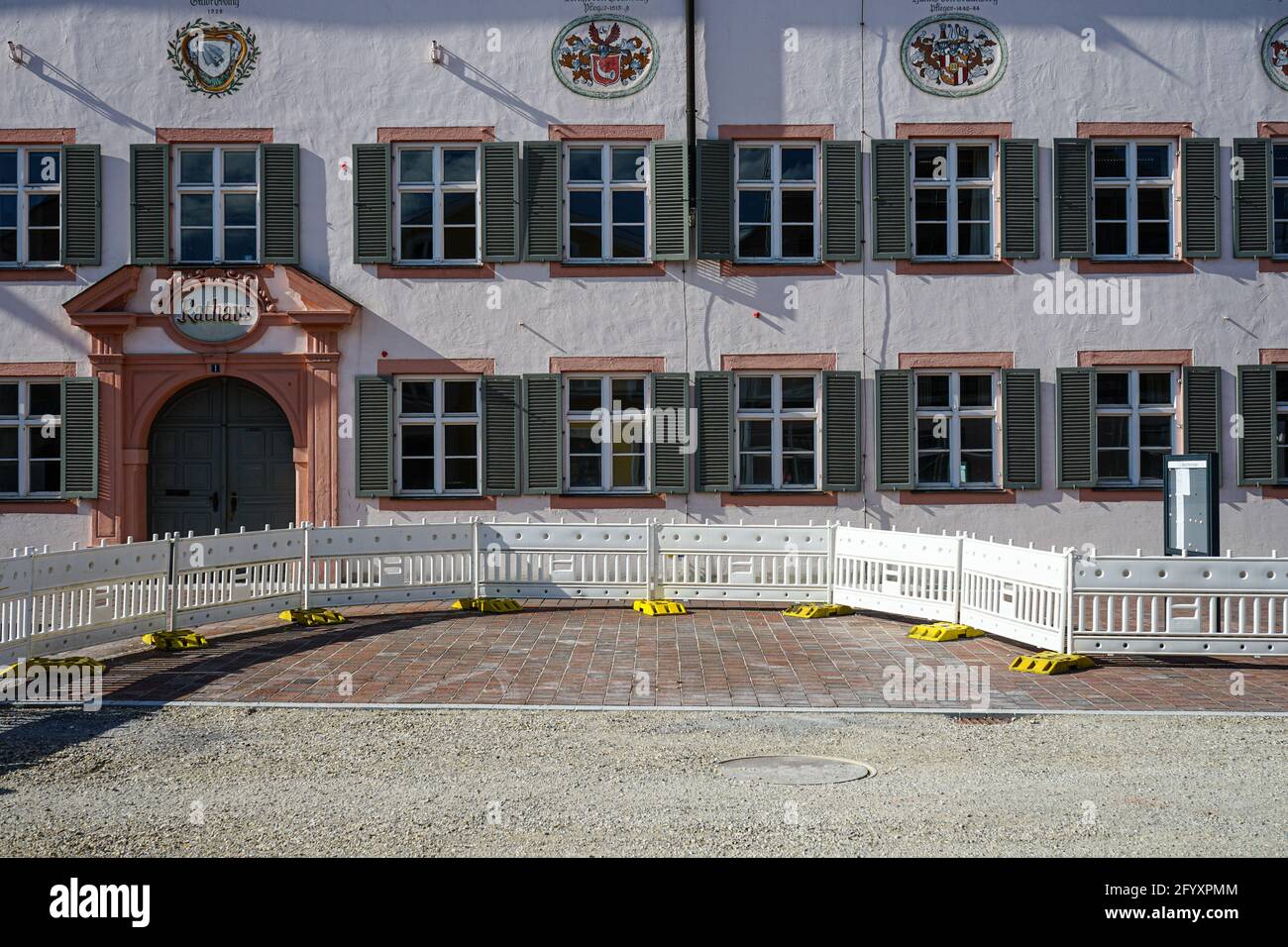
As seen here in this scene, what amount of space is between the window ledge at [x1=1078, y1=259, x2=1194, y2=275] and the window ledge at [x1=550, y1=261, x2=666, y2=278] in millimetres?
6032

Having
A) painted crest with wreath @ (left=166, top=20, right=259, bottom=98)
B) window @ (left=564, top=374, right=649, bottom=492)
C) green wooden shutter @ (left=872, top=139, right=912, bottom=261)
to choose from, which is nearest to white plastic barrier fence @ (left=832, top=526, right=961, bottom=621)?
window @ (left=564, top=374, right=649, bottom=492)

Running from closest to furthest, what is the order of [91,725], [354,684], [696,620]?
[91,725] < [354,684] < [696,620]

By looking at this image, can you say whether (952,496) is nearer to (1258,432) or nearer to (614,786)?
(1258,432)

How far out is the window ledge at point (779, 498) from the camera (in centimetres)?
2022

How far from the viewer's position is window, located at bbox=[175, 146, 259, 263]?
2025 cm

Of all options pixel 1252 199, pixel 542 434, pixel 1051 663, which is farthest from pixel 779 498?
pixel 1051 663

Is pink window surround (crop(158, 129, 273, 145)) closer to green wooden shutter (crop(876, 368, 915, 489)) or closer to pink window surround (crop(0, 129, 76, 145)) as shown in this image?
pink window surround (crop(0, 129, 76, 145))

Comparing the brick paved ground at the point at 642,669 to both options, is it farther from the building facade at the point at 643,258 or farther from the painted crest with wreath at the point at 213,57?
the painted crest with wreath at the point at 213,57

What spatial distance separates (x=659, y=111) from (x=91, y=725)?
522 inches

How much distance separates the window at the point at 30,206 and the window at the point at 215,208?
1734 millimetres

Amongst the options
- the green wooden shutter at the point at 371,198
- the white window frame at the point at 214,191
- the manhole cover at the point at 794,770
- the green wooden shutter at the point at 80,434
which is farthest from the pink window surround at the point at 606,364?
the manhole cover at the point at 794,770

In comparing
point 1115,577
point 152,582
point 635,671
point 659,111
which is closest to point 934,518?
point 659,111

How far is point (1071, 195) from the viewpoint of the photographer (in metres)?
20.3
